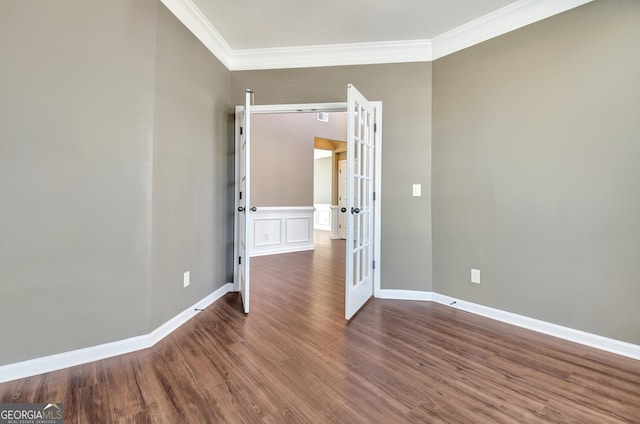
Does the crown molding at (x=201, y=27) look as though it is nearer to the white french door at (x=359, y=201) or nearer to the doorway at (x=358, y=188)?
the doorway at (x=358, y=188)

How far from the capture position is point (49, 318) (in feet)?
5.55

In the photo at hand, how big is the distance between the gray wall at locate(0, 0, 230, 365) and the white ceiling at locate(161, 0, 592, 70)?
49 cm

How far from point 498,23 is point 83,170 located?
3.38 meters

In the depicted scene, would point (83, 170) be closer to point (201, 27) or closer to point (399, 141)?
point (201, 27)

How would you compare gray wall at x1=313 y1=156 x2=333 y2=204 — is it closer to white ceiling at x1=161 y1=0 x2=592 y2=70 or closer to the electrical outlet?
white ceiling at x1=161 y1=0 x2=592 y2=70

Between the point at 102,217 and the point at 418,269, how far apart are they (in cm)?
277

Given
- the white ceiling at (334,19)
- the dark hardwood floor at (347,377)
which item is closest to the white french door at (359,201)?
the dark hardwood floor at (347,377)

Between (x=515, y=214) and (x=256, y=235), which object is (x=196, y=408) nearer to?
(x=515, y=214)

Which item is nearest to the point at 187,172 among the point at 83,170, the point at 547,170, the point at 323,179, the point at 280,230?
the point at 83,170

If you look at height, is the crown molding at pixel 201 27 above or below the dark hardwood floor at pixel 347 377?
above

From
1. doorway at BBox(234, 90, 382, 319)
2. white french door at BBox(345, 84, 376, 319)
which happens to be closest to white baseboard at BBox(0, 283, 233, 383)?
doorway at BBox(234, 90, 382, 319)

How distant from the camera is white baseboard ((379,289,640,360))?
6.43 ft

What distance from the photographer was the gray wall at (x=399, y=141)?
300 centimetres

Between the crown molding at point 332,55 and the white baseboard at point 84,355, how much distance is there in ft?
8.86
